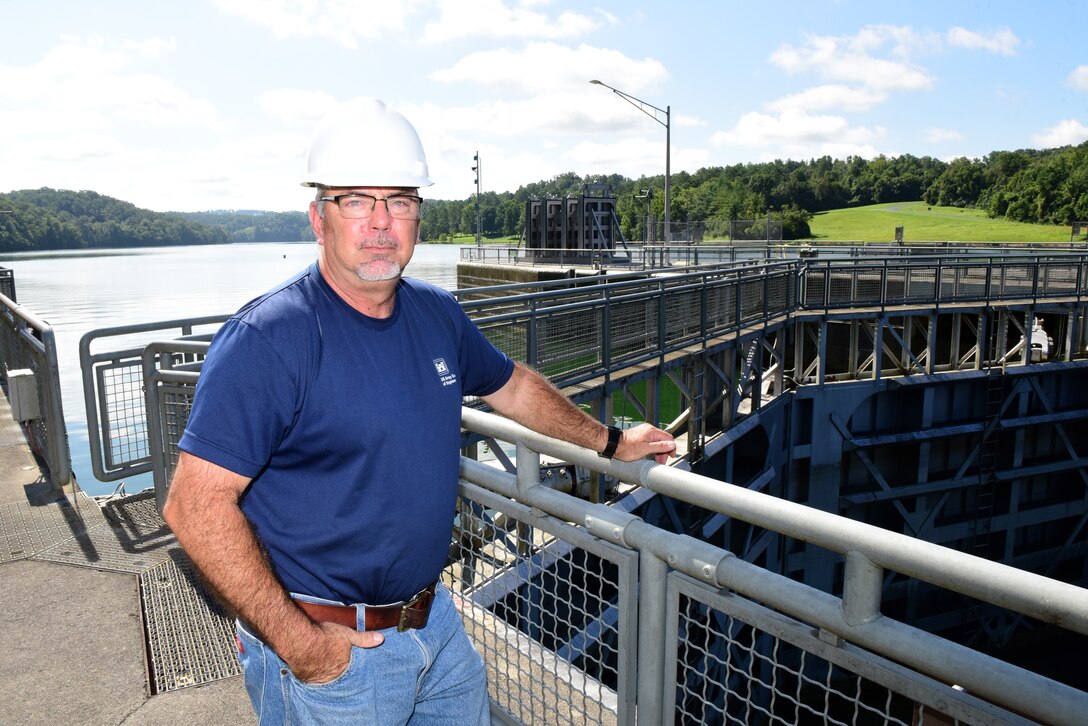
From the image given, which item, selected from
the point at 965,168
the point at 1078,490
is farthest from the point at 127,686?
the point at 965,168

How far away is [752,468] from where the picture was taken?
54.4 ft

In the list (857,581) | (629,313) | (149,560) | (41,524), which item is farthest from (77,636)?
(629,313)

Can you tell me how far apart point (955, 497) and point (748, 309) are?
304 inches

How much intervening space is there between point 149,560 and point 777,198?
4861 inches

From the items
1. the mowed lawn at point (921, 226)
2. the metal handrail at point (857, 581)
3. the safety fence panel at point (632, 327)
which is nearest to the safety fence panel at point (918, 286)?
the safety fence panel at point (632, 327)

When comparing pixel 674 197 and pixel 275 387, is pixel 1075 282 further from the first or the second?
pixel 674 197

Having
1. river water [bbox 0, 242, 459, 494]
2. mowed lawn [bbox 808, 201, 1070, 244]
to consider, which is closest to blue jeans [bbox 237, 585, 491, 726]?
river water [bbox 0, 242, 459, 494]

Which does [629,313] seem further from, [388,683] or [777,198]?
[777,198]

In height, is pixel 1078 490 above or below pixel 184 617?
below

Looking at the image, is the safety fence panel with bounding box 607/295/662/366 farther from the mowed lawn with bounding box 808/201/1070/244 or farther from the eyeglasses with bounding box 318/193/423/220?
the mowed lawn with bounding box 808/201/1070/244

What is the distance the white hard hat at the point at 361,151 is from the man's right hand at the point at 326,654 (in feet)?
3.65

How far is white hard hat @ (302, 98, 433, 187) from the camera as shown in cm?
206

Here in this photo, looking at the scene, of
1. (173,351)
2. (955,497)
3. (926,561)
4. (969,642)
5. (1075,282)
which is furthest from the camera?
(1075,282)

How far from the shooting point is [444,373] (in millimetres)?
2146
